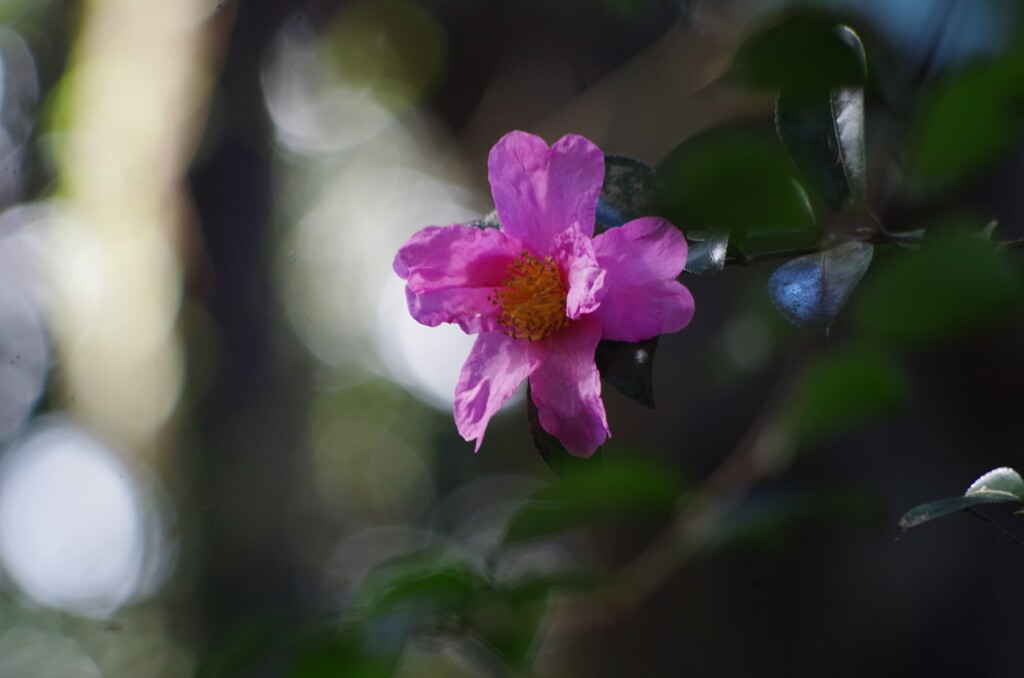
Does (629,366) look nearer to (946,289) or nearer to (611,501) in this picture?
(946,289)

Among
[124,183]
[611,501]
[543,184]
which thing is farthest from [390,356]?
[543,184]

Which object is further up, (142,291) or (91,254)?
(91,254)

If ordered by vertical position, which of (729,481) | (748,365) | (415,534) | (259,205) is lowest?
(415,534)

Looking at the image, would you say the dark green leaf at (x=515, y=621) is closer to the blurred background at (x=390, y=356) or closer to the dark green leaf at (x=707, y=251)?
the blurred background at (x=390, y=356)

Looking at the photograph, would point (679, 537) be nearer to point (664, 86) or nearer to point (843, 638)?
point (843, 638)

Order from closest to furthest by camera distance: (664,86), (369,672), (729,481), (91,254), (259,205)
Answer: (369,672) → (729,481) → (664,86) → (91,254) → (259,205)

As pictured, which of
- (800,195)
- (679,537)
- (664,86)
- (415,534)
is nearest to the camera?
(800,195)

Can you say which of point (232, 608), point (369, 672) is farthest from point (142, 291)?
point (369, 672)

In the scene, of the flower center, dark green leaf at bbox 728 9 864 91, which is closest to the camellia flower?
the flower center
